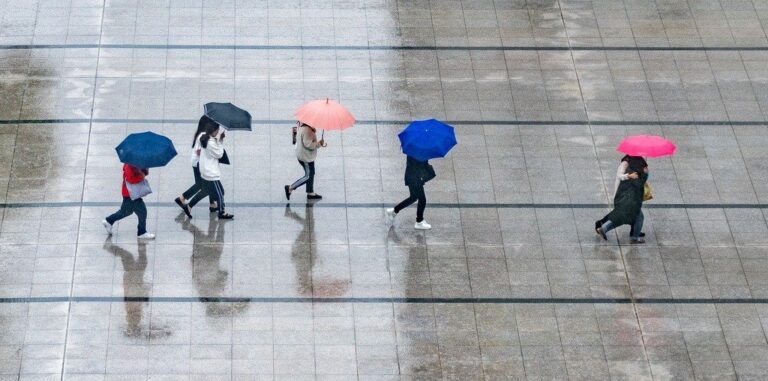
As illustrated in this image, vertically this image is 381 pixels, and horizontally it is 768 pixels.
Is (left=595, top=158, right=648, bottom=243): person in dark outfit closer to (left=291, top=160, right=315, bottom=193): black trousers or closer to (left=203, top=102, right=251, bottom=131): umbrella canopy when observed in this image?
(left=291, top=160, right=315, bottom=193): black trousers

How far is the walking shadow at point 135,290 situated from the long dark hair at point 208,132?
147cm

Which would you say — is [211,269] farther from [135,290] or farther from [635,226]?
[635,226]

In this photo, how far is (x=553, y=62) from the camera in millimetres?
21625

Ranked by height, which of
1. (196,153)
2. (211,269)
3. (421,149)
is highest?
(421,149)

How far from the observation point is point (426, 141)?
17.4 metres

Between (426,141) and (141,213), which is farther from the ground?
(426,141)

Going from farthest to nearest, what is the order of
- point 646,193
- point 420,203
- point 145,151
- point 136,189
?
point 420,203
point 646,193
point 136,189
point 145,151

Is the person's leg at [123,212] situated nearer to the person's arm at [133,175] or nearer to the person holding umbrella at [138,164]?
the person holding umbrella at [138,164]

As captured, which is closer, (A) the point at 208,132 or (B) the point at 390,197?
(A) the point at 208,132

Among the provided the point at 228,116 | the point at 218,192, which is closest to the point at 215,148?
the point at 228,116

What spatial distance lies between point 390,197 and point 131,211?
343 centimetres

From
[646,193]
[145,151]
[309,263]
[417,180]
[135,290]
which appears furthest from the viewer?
[646,193]

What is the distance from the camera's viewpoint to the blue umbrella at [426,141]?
687 inches

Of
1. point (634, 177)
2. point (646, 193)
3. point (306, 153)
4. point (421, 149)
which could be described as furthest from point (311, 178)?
point (646, 193)
